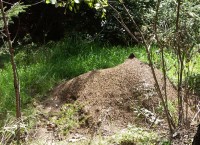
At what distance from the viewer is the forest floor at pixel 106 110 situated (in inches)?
237

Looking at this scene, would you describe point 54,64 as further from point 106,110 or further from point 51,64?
point 106,110

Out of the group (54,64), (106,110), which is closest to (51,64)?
(54,64)

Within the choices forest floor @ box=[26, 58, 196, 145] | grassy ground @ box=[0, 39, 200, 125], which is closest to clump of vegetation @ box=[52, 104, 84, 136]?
forest floor @ box=[26, 58, 196, 145]

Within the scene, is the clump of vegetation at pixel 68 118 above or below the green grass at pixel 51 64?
below

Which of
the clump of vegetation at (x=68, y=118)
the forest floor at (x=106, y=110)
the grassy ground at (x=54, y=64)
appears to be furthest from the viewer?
the grassy ground at (x=54, y=64)

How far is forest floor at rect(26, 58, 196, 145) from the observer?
6016 mm

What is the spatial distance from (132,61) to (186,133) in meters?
2.50

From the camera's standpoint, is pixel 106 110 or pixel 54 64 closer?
pixel 106 110

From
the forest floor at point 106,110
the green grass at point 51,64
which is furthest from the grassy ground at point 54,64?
the forest floor at point 106,110

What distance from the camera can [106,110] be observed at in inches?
267

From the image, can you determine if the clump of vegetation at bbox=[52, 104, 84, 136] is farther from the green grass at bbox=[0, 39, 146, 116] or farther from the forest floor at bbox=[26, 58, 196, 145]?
the green grass at bbox=[0, 39, 146, 116]

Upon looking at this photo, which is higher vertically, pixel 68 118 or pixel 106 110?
pixel 106 110

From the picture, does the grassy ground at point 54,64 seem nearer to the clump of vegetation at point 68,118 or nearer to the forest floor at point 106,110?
the forest floor at point 106,110

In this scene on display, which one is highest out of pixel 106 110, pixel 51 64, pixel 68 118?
pixel 51 64
